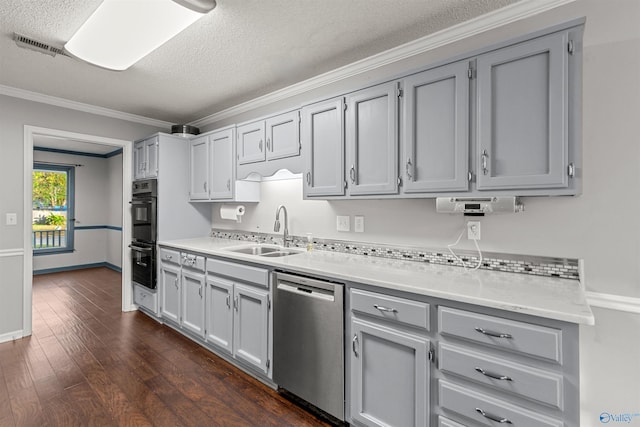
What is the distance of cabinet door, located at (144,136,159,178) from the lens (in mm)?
3752

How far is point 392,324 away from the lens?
5.59 feet

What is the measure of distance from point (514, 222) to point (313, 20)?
5.84ft

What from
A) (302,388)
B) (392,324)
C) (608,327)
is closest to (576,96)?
(608,327)

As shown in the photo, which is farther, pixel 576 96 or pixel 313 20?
pixel 313 20

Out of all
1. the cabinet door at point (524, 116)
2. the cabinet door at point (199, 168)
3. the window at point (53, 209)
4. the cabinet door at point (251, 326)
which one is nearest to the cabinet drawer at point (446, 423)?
the cabinet door at point (524, 116)

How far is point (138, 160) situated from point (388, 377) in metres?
3.89

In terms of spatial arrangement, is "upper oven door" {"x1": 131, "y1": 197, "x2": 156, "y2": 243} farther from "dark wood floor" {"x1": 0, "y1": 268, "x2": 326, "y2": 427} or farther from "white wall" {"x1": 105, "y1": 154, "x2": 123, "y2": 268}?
"white wall" {"x1": 105, "y1": 154, "x2": 123, "y2": 268}

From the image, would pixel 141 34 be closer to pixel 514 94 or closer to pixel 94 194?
pixel 514 94

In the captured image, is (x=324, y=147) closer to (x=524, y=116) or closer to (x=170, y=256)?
(x=524, y=116)

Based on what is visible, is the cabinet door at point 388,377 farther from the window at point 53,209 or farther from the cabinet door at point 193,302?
the window at point 53,209

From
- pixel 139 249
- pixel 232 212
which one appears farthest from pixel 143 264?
pixel 232 212

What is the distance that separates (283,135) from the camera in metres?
2.76

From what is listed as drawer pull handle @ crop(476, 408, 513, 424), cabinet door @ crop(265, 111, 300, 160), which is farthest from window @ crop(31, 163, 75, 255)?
drawer pull handle @ crop(476, 408, 513, 424)

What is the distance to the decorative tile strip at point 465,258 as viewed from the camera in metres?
1.77
